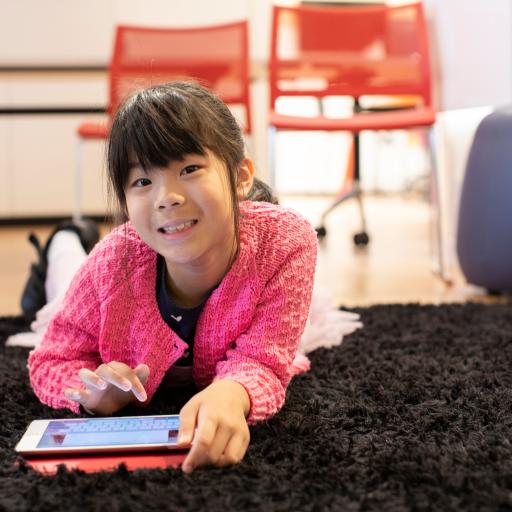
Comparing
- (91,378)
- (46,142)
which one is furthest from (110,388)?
(46,142)

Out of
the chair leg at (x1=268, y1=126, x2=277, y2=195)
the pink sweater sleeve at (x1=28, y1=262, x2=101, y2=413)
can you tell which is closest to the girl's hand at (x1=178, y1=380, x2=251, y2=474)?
the pink sweater sleeve at (x1=28, y1=262, x2=101, y2=413)

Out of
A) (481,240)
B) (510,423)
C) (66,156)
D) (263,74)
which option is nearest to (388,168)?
(263,74)

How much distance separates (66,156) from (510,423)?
9.61 feet

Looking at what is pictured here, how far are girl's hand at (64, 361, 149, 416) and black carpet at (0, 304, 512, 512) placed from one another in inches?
2.3

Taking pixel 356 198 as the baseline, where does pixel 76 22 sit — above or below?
above

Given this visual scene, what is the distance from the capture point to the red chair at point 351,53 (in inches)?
91.0

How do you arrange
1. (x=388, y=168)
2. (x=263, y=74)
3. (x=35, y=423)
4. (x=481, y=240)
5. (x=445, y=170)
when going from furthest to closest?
(x=388, y=168) → (x=263, y=74) → (x=445, y=170) → (x=481, y=240) → (x=35, y=423)

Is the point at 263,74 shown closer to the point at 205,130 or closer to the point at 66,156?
the point at 66,156

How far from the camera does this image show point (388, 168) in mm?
5316

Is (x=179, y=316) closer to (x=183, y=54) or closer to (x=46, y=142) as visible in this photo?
(x=183, y=54)

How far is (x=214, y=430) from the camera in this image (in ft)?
2.31

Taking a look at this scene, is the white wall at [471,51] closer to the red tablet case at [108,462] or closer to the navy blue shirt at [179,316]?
the navy blue shirt at [179,316]

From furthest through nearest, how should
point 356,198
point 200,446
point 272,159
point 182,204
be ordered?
point 356,198 → point 272,159 → point 182,204 → point 200,446

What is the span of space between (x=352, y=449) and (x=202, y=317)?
241 millimetres
